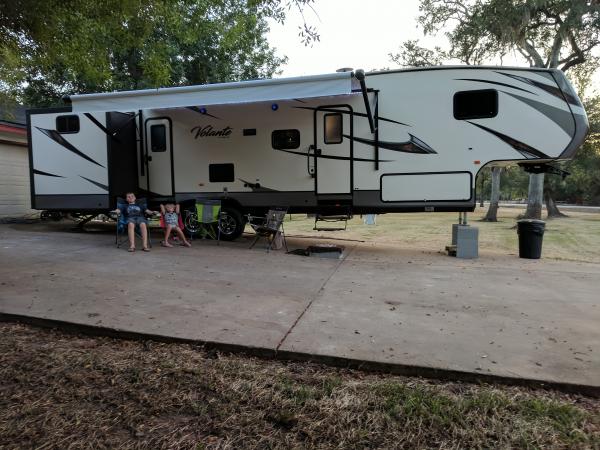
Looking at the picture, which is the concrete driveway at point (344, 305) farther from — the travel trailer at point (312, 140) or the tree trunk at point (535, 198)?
the tree trunk at point (535, 198)

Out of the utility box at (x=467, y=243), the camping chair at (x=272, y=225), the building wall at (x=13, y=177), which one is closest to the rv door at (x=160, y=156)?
the camping chair at (x=272, y=225)

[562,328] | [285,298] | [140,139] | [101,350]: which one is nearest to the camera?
[101,350]

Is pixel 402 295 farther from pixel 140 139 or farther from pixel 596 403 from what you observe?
pixel 140 139

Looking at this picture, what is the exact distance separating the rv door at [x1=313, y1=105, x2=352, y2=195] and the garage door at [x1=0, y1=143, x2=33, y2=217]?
10296 mm

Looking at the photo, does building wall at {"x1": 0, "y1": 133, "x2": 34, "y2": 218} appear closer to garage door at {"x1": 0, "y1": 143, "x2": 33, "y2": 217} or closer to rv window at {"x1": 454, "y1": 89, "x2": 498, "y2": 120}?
garage door at {"x1": 0, "y1": 143, "x2": 33, "y2": 217}

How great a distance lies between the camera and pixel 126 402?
253cm

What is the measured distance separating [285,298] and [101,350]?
1.94 m

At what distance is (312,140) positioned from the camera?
27.4 feet

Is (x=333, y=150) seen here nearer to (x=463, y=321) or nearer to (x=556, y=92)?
(x=556, y=92)

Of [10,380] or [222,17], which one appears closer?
[10,380]

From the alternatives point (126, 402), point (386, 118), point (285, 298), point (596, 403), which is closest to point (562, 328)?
point (596, 403)

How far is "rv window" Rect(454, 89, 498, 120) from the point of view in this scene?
7.53m

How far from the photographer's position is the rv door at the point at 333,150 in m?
8.13

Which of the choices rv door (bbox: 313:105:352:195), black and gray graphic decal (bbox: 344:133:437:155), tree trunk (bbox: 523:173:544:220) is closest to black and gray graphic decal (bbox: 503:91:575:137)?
black and gray graphic decal (bbox: 344:133:437:155)
